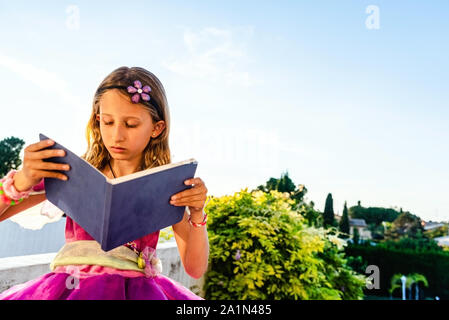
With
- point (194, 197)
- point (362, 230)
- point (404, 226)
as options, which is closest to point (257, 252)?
point (194, 197)

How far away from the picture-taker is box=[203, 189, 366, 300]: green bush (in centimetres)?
353

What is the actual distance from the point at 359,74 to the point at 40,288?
10.9 meters

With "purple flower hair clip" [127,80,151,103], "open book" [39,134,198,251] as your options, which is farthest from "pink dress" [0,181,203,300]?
"purple flower hair clip" [127,80,151,103]

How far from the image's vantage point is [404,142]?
14961mm

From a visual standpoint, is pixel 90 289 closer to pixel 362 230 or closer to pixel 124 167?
pixel 124 167

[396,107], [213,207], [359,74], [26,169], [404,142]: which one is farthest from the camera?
[404,142]

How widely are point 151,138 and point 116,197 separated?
51 cm

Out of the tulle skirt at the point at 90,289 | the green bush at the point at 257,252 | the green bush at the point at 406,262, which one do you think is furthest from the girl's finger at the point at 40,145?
the green bush at the point at 406,262

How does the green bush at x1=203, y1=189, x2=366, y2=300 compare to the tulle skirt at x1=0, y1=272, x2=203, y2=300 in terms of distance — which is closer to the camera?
the tulle skirt at x1=0, y1=272, x2=203, y2=300

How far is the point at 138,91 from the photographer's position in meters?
1.15

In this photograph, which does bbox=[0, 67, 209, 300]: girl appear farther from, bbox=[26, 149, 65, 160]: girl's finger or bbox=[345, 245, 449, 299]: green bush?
bbox=[345, 245, 449, 299]: green bush

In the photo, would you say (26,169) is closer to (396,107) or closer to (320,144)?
(320,144)

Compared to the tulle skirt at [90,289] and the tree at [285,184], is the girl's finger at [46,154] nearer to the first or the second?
the tulle skirt at [90,289]
